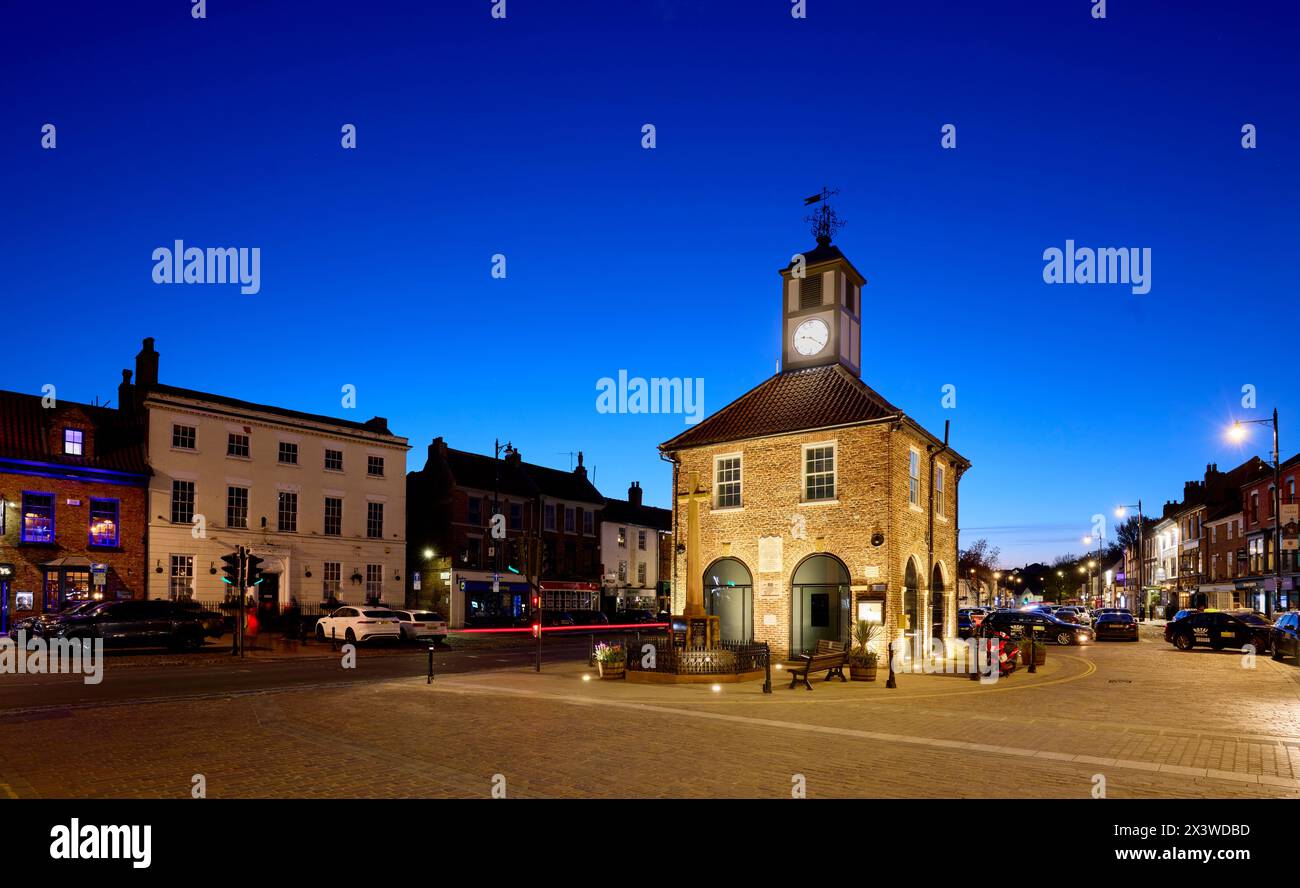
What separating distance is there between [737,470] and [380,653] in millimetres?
14247

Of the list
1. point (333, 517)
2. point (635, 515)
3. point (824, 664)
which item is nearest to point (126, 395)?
point (333, 517)

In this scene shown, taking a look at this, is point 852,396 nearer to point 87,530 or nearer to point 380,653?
point 380,653

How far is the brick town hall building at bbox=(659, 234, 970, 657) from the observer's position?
78.7 ft

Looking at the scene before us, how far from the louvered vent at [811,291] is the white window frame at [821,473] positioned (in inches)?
197

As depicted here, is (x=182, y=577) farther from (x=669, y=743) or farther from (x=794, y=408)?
(x=669, y=743)

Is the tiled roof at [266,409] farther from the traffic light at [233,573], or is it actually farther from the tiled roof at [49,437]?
the traffic light at [233,573]

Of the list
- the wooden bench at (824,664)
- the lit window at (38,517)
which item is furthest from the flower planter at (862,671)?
the lit window at (38,517)

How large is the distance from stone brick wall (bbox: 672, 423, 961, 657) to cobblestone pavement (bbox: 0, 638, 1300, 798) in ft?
19.5

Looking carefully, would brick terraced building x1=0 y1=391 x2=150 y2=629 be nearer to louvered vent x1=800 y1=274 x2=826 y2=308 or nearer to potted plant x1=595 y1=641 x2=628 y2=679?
potted plant x1=595 y1=641 x2=628 y2=679

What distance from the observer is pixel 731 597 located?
26.5 meters

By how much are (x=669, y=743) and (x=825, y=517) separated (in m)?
14.4

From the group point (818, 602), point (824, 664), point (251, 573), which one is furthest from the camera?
point (251, 573)
